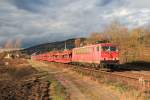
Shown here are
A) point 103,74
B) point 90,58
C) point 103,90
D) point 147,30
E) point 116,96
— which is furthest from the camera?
point 147,30

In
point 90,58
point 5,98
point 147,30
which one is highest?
point 147,30

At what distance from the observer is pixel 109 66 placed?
122ft

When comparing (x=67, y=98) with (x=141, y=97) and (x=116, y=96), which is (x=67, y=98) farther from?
(x=141, y=97)

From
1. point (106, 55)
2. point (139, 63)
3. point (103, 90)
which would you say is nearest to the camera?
point (103, 90)

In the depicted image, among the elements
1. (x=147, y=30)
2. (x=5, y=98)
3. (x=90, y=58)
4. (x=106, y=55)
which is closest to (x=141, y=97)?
(x=5, y=98)

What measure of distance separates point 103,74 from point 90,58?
12106 mm

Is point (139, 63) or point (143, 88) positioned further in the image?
point (139, 63)

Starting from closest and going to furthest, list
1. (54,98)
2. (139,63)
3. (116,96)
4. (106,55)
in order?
(116,96), (54,98), (106,55), (139,63)

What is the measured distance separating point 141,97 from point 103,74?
12180 mm

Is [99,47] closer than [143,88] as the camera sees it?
No

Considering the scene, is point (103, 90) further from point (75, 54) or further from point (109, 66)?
point (75, 54)

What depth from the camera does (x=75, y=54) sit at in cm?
5184

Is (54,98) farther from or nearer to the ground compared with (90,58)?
nearer to the ground

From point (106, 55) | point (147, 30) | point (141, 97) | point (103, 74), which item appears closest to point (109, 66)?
point (106, 55)
